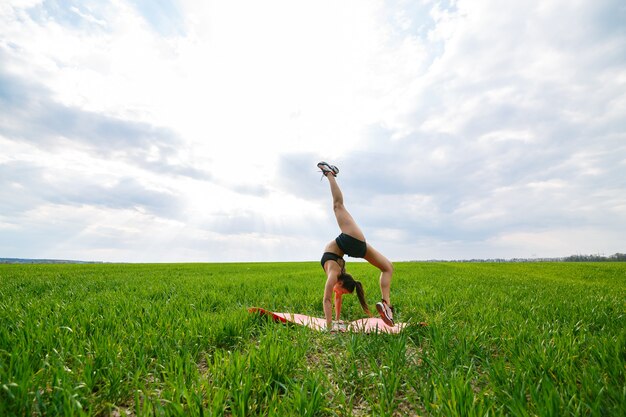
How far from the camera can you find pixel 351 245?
5129 mm

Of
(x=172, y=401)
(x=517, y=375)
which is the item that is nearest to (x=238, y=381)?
(x=172, y=401)

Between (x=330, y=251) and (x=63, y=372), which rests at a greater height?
(x=330, y=251)

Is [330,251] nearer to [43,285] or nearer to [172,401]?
[172,401]

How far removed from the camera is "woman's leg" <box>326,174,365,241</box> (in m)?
5.19

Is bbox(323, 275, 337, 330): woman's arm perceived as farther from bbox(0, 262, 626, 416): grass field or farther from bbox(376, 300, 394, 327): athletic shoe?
bbox(376, 300, 394, 327): athletic shoe

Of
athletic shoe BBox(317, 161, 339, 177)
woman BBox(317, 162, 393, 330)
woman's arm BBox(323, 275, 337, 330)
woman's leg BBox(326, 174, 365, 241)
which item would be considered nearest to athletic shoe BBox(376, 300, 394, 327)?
woman BBox(317, 162, 393, 330)

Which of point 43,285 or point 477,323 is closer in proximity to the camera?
point 477,323

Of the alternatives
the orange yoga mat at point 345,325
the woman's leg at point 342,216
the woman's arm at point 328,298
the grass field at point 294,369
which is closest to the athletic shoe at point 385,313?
the orange yoga mat at point 345,325

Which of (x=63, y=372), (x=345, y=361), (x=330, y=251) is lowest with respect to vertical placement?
(x=345, y=361)

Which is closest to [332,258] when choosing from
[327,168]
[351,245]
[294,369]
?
[351,245]

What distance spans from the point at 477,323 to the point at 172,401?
15.3 feet

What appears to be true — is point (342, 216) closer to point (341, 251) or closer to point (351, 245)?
point (351, 245)

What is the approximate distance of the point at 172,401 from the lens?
2.44 m

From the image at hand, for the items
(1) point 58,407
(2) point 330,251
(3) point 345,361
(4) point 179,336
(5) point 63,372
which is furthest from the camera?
(2) point 330,251
